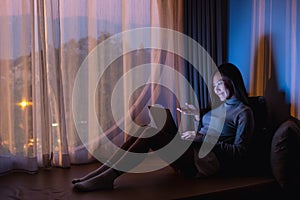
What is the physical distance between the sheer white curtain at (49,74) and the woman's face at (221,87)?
76 centimetres

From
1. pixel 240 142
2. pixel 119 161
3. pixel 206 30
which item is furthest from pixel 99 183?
pixel 206 30

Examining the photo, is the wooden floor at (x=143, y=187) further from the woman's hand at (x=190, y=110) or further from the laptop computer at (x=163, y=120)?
the woman's hand at (x=190, y=110)

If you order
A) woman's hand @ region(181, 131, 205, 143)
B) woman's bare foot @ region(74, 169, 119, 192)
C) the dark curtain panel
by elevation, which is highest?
the dark curtain panel

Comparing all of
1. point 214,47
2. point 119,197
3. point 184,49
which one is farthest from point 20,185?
point 214,47

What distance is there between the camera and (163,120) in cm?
229

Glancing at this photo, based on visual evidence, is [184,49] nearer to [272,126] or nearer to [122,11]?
[122,11]

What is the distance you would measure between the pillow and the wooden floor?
87 millimetres

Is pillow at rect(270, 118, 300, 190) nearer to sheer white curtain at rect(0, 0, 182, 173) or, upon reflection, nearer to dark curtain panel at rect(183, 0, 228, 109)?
dark curtain panel at rect(183, 0, 228, 109)

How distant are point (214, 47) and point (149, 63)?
0.64 metres

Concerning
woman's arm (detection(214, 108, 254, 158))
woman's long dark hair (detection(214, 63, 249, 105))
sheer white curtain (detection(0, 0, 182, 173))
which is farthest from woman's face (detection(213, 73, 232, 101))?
sheer white curtain (detection(0, 0, 182, 173))

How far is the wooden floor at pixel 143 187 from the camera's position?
5.90 feet

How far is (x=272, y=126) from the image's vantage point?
98.3 inches

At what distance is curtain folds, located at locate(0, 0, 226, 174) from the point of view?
7.63 feet

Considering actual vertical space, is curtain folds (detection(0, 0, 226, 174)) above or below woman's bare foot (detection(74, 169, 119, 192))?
above
